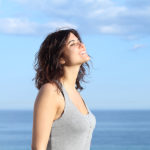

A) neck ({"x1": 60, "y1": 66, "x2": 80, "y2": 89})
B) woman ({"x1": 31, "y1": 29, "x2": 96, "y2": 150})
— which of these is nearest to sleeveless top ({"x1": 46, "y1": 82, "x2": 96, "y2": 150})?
woman ({"x1": 31, "y1": 29, "x2": 96, "y2": 150})

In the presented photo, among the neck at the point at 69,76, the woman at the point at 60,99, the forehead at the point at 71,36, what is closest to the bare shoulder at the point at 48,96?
the woman at the point at 60,99

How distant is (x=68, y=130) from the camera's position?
264 cm

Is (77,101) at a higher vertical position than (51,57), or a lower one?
lower

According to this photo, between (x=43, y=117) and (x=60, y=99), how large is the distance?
16cm

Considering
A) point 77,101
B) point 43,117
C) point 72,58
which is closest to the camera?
point 43,117

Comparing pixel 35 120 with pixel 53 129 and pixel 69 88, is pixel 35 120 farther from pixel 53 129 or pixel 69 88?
pixel 69 88

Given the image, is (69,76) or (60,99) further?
(69,76)

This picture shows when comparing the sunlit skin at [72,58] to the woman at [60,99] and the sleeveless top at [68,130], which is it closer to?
the woman at [60,99]

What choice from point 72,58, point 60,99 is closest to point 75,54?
point 72,58

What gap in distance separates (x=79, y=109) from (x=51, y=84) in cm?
27

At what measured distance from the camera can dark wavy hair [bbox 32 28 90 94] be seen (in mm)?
2775

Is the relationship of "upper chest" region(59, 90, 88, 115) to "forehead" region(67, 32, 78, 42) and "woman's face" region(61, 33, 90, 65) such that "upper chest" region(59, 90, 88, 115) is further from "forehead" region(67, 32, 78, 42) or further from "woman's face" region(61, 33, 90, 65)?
"forehead" region(67, 32, 78, 42)

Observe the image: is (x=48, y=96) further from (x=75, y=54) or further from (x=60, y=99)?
(x=75, y=54)

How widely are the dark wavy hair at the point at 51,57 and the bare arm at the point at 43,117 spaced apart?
152mm
